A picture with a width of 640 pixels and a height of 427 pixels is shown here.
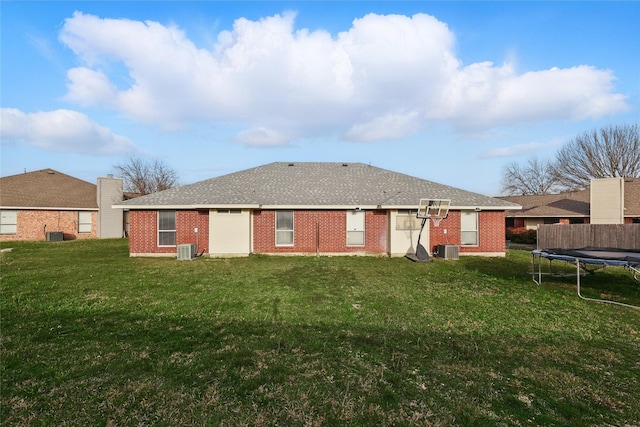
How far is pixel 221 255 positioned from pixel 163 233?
3176mm

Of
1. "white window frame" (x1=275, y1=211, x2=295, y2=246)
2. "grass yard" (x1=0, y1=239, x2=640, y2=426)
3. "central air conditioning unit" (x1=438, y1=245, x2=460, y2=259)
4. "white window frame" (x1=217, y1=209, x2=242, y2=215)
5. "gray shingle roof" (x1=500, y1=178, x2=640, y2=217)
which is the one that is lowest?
"grass yard" (x1=0, y1=239, x2=640, y2=426)

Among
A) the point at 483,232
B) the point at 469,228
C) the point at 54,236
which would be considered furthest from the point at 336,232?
the point at 54,236

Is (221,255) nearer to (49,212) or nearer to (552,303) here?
(552,303)

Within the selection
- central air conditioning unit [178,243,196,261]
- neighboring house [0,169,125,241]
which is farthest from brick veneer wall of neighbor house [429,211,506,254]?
neighboring house [0,169,125,241]

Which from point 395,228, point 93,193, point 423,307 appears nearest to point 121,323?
point 423,307

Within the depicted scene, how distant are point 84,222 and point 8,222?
4.28 m

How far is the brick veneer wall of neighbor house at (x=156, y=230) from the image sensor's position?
14.3m

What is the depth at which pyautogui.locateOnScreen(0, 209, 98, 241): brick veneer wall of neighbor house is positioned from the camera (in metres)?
21.2

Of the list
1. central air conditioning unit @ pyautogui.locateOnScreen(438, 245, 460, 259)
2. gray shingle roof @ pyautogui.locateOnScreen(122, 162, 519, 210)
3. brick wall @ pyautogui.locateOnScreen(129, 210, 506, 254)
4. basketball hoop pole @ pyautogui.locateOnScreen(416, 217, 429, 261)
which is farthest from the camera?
brick wall @ pyautogui.locateOnScreen(129, 210, 506, 254)

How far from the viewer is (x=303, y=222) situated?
48.8ft

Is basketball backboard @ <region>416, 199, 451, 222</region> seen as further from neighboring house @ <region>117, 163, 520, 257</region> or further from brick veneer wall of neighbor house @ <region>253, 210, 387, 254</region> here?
brick veneer wall of neighbor house @ <region>253, 210, 387, 254</region>

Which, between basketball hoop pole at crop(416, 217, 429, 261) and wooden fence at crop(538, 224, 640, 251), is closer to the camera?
wooden fence at crop(538, 224, 640, 251)

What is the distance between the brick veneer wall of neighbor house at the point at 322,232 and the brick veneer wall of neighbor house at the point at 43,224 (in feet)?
58.7

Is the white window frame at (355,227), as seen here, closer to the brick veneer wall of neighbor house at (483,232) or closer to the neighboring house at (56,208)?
the brick veneer wall of neighbor house at (483,232)
